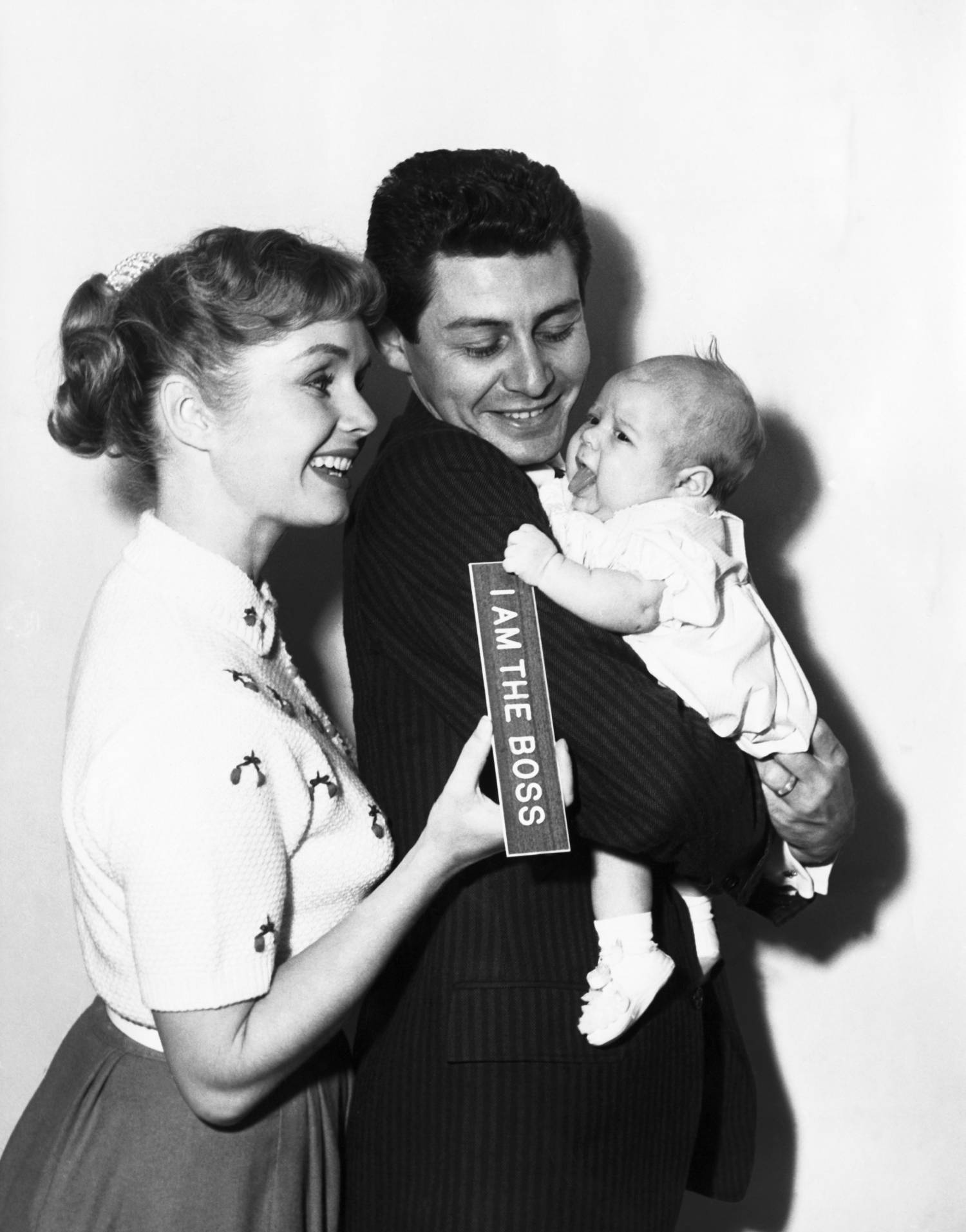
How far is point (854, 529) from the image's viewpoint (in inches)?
108

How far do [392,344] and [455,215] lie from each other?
0.75ft

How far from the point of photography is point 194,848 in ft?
4.98

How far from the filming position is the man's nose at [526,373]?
201cm

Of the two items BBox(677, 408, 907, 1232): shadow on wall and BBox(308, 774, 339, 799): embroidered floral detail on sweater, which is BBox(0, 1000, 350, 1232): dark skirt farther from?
BBox(677, 408, 907, 1232): shadow on wall

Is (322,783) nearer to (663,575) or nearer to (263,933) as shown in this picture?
(263,933)

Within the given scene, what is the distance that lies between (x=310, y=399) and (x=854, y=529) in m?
1.31

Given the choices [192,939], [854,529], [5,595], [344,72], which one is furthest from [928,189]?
[192,939]

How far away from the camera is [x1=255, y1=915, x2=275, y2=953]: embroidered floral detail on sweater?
5.09ft

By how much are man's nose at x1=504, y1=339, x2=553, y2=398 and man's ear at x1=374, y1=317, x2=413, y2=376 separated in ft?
0.56

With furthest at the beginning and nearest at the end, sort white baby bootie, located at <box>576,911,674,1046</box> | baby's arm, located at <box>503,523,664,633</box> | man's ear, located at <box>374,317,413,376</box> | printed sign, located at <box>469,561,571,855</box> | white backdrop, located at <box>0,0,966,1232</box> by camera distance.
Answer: white backdrop, located at <box>0,0,966,1232</box> < man's ear, located at <box>374,317,413,376</box> < white baby bootie, located at <box>576,911,674,1046</box> < baby's arm, located at <box>503,523,664,633</box> < printed sign, located at <box>469,561,571,855</box>

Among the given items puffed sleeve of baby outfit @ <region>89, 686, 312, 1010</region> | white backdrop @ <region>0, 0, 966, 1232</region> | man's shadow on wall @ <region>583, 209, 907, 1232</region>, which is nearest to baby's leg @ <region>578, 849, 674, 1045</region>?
puffed sleeve of baby outfit @ <region>89, 686, 312, 1010</region>

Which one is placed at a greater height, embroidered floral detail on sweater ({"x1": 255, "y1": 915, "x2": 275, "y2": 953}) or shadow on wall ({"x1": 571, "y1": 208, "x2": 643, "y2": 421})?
shadow on wall ({"x1": 571, "y1": 208, "x2": 643, "y2": 421})

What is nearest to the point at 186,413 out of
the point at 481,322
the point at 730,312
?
the point at 481,322

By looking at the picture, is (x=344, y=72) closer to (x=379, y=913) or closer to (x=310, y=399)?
(x=310, y=399)
